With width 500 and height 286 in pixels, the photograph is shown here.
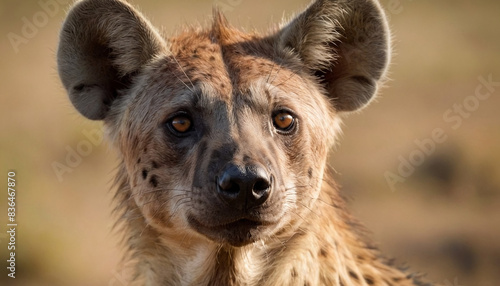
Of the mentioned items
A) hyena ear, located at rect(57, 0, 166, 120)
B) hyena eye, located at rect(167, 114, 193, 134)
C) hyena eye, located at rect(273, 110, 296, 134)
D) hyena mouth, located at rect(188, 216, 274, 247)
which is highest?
hyena ear, located at rect(57, 0, 166, 120)

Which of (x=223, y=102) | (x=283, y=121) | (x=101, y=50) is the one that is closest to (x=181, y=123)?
(x=223, y=102)

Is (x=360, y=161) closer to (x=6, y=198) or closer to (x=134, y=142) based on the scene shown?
(x=6, y=198)

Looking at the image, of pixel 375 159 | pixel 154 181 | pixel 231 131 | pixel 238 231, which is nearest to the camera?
pixel 238 231

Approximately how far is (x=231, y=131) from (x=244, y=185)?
17.7 inches

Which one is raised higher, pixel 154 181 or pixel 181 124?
pixel 181 124

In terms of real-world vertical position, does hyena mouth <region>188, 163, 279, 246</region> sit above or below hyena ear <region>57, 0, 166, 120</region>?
below

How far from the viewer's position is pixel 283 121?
530 cm

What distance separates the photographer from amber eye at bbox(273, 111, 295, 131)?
5.30m

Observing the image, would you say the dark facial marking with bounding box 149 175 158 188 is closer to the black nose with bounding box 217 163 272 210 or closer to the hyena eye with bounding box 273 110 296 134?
the black nose with bounding box 217 163 272 210

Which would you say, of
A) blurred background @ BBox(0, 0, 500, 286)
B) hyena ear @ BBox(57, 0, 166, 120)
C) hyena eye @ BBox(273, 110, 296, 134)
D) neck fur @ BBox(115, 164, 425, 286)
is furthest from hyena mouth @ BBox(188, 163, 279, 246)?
blurred background @ BBox(0, 0, 500, 286)

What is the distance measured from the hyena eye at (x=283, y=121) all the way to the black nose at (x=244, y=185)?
581 mm

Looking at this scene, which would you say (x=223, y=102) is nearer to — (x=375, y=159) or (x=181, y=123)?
(x=181, y=123)

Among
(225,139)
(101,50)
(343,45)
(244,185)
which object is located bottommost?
(244,185)

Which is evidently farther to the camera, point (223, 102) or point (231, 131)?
point (223, 102)
